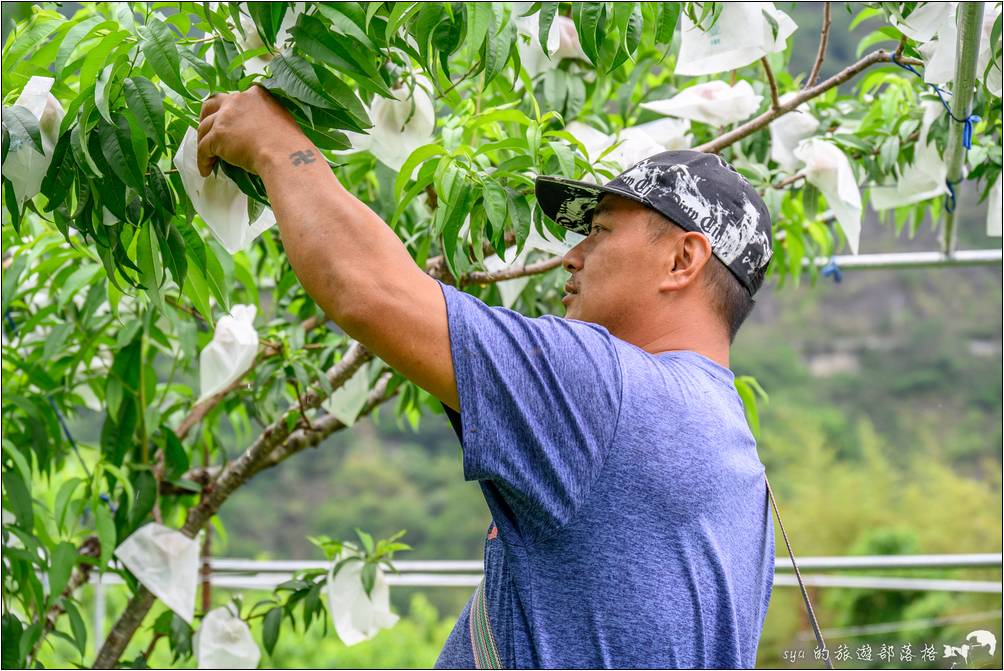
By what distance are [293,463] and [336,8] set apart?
54.1 ft

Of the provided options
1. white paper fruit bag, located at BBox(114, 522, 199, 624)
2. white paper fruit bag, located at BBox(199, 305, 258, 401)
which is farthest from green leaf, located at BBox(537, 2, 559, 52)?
white paper fruit bag, located at BBox(114, 522, 199, 624)

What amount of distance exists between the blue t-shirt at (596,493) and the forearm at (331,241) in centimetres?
5

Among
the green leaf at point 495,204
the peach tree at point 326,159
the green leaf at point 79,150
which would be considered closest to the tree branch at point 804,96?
the peach tree at point 326,159

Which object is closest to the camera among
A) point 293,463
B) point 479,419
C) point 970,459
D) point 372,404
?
point 479,419

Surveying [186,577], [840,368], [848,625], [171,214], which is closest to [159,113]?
[171,214]

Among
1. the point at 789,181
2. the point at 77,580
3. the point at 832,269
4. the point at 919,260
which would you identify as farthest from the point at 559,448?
the point at 919,260

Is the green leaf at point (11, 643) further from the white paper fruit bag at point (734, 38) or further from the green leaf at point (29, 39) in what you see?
the white paper fruit bag at point (734, 38)

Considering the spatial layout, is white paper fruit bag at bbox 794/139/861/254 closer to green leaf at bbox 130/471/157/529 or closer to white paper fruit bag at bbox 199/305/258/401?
white paper fruit bag at bbox 199/305/258/401

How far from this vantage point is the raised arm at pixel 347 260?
752 mm

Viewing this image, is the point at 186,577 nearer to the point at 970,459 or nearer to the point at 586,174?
the point at 586,174

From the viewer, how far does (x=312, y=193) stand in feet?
2.57

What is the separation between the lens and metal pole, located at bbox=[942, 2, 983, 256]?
41.3 inches

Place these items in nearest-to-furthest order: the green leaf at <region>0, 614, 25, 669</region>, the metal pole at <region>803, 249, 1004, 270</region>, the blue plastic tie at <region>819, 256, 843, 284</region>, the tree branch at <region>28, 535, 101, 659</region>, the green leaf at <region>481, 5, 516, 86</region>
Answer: the green leaf at <region>481, 5, 516, 86</region>, the green leaf at <region>0, 614, 25, 669</region>, the tree branch at <region>28, 535, 101, 659</region>, the blue plastic tie at <region>819, 256, 843, 284</region>, the metal pole at <region>803, 249, 1004, 270</region>

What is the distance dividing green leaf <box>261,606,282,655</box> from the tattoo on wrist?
0.90 meters
